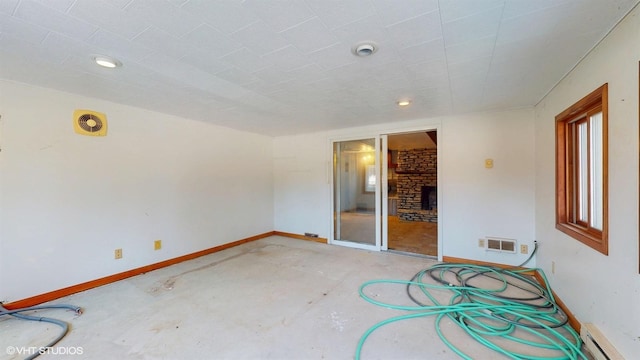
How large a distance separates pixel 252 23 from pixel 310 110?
189 cm

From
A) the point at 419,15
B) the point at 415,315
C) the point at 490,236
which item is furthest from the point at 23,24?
the point at 490,236

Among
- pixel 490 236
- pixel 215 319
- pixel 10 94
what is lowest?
pixel 215 319

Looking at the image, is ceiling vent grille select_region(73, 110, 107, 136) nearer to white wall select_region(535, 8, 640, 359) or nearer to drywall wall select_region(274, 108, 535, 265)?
drywall wall select_region(274, 108, 535, 265)

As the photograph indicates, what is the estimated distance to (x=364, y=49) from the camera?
70.4 inches

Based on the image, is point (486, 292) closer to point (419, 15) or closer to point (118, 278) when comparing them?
point (419, 15)

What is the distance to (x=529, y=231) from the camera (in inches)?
128

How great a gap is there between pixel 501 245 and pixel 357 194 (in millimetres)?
2261

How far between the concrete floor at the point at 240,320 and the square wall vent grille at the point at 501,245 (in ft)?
3.30

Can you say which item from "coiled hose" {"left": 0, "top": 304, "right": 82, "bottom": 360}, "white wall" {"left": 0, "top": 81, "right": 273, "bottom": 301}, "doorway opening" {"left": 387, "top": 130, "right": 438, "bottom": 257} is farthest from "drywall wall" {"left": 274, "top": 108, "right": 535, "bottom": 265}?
"coiled hose" {"left": 0, "top": 304, "right": 82, "bottom": 360}

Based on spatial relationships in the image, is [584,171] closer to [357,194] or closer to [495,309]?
[495,309]

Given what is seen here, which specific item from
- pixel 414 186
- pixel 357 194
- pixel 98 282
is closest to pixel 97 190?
pixel 98 282

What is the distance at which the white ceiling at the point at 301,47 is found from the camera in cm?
139

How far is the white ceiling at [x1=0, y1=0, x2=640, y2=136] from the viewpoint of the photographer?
4.55ft

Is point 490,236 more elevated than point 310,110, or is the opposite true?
point 310,110
